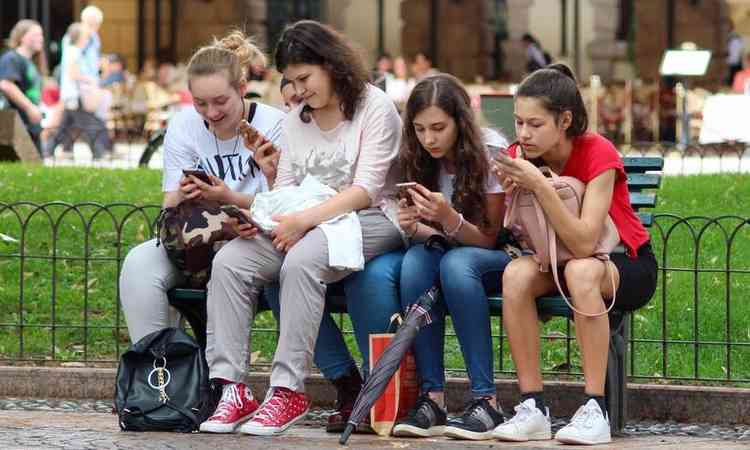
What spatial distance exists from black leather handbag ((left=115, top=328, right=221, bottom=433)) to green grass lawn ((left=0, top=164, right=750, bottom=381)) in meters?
1.38

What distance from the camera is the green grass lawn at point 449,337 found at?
7.37 metres

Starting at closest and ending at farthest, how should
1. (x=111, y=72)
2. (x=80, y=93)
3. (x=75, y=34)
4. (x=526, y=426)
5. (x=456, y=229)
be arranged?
(x=526, y=426)
(x=456, y=229)
(x=80, y=93)
(x=75, y=34)
(x=111, y=72)

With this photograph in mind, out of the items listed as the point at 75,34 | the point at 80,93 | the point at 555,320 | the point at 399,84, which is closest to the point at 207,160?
the point at 555,320

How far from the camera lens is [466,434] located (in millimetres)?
Answer: 5887

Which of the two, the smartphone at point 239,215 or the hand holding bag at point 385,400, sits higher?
the smartphone at point 239,215

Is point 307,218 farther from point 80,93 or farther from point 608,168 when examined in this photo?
point 80,93

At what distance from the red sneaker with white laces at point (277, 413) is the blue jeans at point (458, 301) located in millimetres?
462

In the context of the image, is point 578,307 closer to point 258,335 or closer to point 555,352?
point 555,352

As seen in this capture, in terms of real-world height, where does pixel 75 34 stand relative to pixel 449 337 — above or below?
above

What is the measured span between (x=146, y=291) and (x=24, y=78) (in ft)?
30.7

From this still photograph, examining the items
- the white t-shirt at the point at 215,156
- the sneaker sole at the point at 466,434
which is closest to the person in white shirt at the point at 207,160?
the white t-shirt at the point at 215,156

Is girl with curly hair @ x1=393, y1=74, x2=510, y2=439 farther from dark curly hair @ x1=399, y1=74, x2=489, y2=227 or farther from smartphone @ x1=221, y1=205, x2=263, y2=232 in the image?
smartphone @ x1=221, y1=205, x2=263, y2=232

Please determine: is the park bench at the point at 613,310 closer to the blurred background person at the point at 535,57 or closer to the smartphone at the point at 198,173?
the smartphone at the point at 198,173

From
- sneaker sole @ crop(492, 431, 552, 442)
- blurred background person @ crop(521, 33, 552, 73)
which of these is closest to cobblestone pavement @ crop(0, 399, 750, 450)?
sneaker sole @ crop(492, 431, 552, 442)
